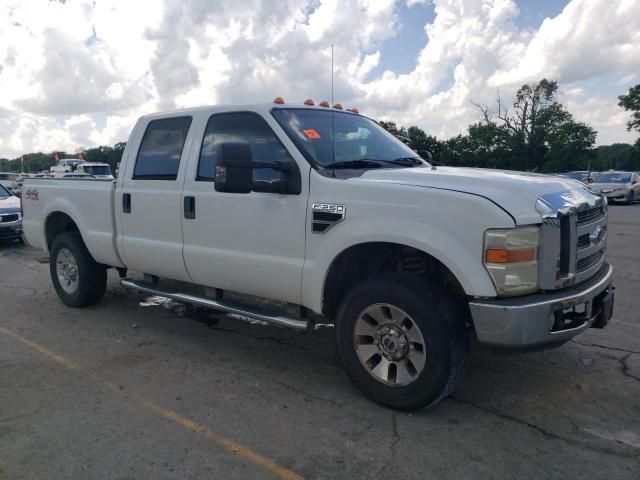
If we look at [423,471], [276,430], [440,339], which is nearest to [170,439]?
[276,430]

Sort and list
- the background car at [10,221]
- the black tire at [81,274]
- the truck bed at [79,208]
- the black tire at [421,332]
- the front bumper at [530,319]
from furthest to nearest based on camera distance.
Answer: the background car at [10,221] < the black tire at [81,274] < the truck bed at [79,208] < the black tire at [421,332] < the front bumper at [530,319]

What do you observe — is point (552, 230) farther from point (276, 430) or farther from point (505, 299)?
point (276, 430)

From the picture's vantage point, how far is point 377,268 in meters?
A: 3.80

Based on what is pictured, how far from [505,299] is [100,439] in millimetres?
2462

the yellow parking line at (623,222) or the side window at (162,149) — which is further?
the yellow parking line at (623,222)

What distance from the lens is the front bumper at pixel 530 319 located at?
290cm

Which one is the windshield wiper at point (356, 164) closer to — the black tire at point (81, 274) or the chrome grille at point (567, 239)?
the chrome grille at point (567, 239)

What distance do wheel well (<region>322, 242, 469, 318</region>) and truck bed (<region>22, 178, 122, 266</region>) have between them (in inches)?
102

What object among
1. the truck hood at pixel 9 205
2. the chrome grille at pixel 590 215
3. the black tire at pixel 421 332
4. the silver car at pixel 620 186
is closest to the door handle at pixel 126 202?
the black tire at pixel 421 332

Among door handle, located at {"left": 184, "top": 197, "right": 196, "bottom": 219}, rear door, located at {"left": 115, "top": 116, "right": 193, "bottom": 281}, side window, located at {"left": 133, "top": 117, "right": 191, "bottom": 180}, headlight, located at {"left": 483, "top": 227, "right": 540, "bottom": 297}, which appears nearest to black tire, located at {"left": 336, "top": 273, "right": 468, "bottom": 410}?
headlight, located at {"left": 483, "top": 227, "right": 540, "bottom": 297}

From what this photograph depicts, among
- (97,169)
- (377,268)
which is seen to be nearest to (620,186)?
(97,169)

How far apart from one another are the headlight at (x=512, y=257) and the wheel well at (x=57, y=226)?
15.9 feet

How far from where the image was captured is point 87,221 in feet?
18.2

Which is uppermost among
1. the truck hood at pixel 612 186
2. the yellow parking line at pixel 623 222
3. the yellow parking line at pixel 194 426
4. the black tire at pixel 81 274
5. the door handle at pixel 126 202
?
the door handle at pixel 126 202
